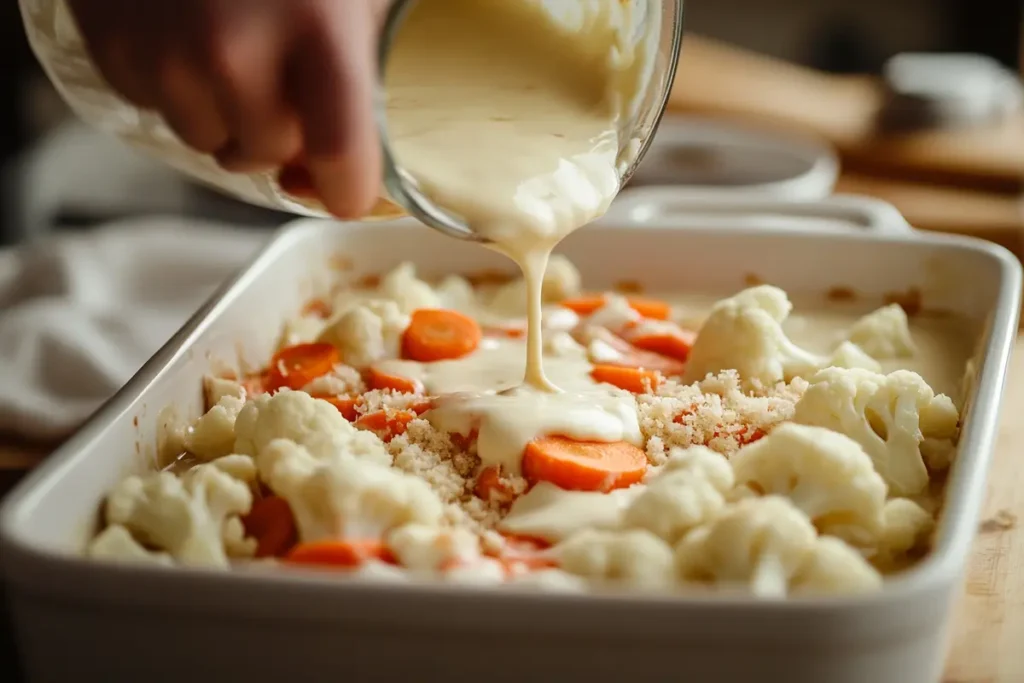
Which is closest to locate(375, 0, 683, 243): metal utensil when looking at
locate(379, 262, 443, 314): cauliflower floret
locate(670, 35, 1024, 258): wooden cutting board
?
locate(379, 262, 443, 314): cauliflower floret

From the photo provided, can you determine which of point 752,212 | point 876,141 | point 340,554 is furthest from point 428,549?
point 876,141

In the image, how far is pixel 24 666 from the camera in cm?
111

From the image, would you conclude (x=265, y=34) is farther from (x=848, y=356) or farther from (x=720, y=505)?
(x=848, y=356)

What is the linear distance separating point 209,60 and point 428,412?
52cm

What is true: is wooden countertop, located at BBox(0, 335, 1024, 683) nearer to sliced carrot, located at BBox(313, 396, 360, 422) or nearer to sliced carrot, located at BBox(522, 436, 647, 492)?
sliced carrot, located at BBox(522, 436, 647, 492)

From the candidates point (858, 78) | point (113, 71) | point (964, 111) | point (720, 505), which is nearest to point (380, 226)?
point (113, 71)

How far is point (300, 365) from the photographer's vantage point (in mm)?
1736

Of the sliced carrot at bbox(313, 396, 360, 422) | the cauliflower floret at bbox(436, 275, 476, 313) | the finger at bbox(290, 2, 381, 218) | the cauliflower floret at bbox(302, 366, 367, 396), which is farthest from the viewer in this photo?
the cauliflower floret at bbox(436, 275, 476, 313)

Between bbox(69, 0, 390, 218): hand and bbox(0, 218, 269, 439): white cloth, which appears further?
bbox(0, 218, 269, 439): white cloth

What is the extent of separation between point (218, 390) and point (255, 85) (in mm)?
579

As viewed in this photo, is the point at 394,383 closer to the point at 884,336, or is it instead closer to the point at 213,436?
the point at 213,436

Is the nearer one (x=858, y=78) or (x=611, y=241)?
(x=611, y=241)

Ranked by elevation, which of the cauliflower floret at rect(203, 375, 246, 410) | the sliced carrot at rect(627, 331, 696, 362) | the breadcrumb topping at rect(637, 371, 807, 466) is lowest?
the cauliflower floret at rect(203, 375, 246, 410)

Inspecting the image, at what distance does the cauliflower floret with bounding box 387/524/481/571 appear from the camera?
1.15m
